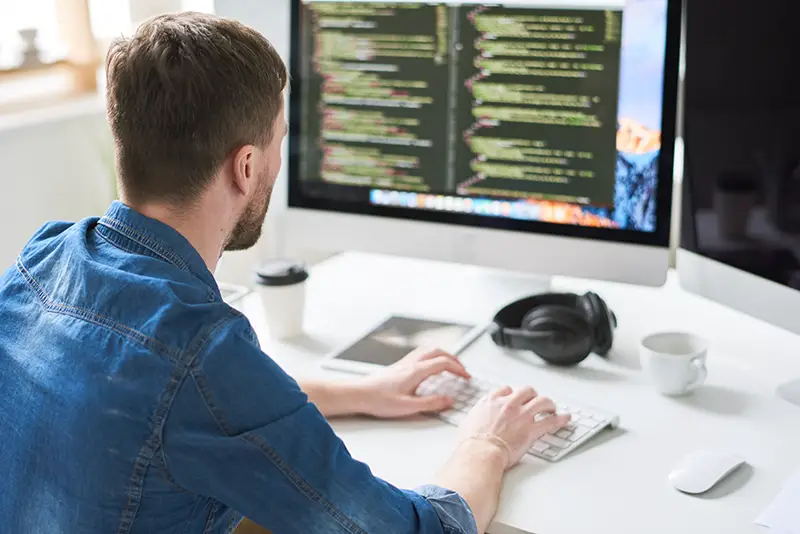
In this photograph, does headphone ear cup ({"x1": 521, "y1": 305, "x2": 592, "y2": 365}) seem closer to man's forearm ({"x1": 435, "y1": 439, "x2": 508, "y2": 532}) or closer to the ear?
man's forearm ({"x1": 435, "y1": 439, "x2": 508, "y2": 532})

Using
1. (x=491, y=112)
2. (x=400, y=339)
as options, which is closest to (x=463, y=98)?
(x=491, y=112)

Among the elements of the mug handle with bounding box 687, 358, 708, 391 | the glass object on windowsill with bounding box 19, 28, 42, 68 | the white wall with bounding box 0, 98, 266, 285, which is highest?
the glass object on windowsill with bounding box 19, 28, 42, 68

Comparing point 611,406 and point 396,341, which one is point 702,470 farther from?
point 396,341

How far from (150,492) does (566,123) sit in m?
0.85

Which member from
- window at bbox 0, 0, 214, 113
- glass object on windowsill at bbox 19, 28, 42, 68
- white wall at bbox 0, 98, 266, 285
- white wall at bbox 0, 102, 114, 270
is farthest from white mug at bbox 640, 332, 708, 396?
glass object on windowsill at bbox 19, 28, 42, 68

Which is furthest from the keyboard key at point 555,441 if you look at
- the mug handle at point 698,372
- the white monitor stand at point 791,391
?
the white monitor stand at point 791,391

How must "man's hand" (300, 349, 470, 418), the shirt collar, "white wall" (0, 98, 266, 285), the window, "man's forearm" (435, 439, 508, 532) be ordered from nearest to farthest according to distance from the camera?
1. the shirt collar
2. "man's forearm" (435, 439, 508, 532)
3. "man's hand" (300, 349, 470, 418)
4. "white wall" (0, 98, 266, 285)
5. the window

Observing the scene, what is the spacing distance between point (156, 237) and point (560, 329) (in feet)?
2.10

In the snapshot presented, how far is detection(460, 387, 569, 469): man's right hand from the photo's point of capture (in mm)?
1138

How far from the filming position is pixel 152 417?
81 centimetres

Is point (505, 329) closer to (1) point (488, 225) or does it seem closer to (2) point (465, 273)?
(1) point (488, 225)

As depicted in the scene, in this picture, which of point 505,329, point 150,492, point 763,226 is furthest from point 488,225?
point 150,492

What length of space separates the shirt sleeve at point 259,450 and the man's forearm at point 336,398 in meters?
0.38

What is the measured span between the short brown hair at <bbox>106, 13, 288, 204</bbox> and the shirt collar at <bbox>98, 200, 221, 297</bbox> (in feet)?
0.09
